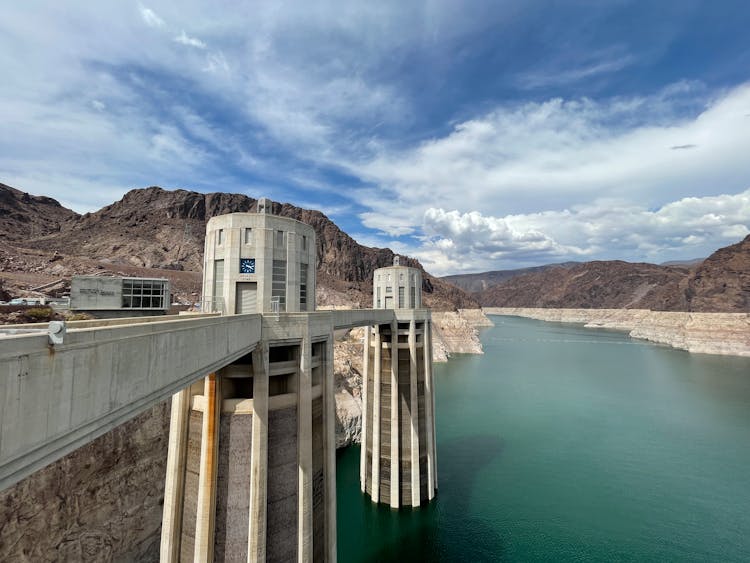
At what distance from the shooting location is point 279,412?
14227mm

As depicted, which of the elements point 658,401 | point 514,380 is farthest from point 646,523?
point 514,380

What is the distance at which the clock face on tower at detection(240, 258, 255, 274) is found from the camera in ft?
48.0

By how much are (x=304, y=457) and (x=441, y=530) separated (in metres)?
19.9

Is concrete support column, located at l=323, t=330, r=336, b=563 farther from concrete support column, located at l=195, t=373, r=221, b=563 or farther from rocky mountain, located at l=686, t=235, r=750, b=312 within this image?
rocky mountain, located at l=686, t=235, r=750, b=312

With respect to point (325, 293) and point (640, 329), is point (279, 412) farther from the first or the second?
point (640, 329)

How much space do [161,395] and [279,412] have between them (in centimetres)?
709

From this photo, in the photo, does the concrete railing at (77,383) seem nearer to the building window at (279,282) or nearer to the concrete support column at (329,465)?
the building window at (279,282)

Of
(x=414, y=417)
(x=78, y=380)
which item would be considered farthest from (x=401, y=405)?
(x=78, y=380)

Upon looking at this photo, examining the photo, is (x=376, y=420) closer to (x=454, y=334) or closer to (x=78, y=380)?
(x=78, y=380)

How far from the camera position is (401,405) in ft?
103

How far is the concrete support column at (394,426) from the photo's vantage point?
30625mm

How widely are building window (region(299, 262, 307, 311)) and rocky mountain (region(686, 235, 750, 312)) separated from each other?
183 m

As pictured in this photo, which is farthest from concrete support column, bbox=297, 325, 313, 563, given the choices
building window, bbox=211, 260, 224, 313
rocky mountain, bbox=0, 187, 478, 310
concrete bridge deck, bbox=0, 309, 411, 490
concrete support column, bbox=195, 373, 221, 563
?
rocky mountain, bbox=0, 187, 478, 310

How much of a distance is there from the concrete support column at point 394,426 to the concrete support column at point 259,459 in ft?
60.8
